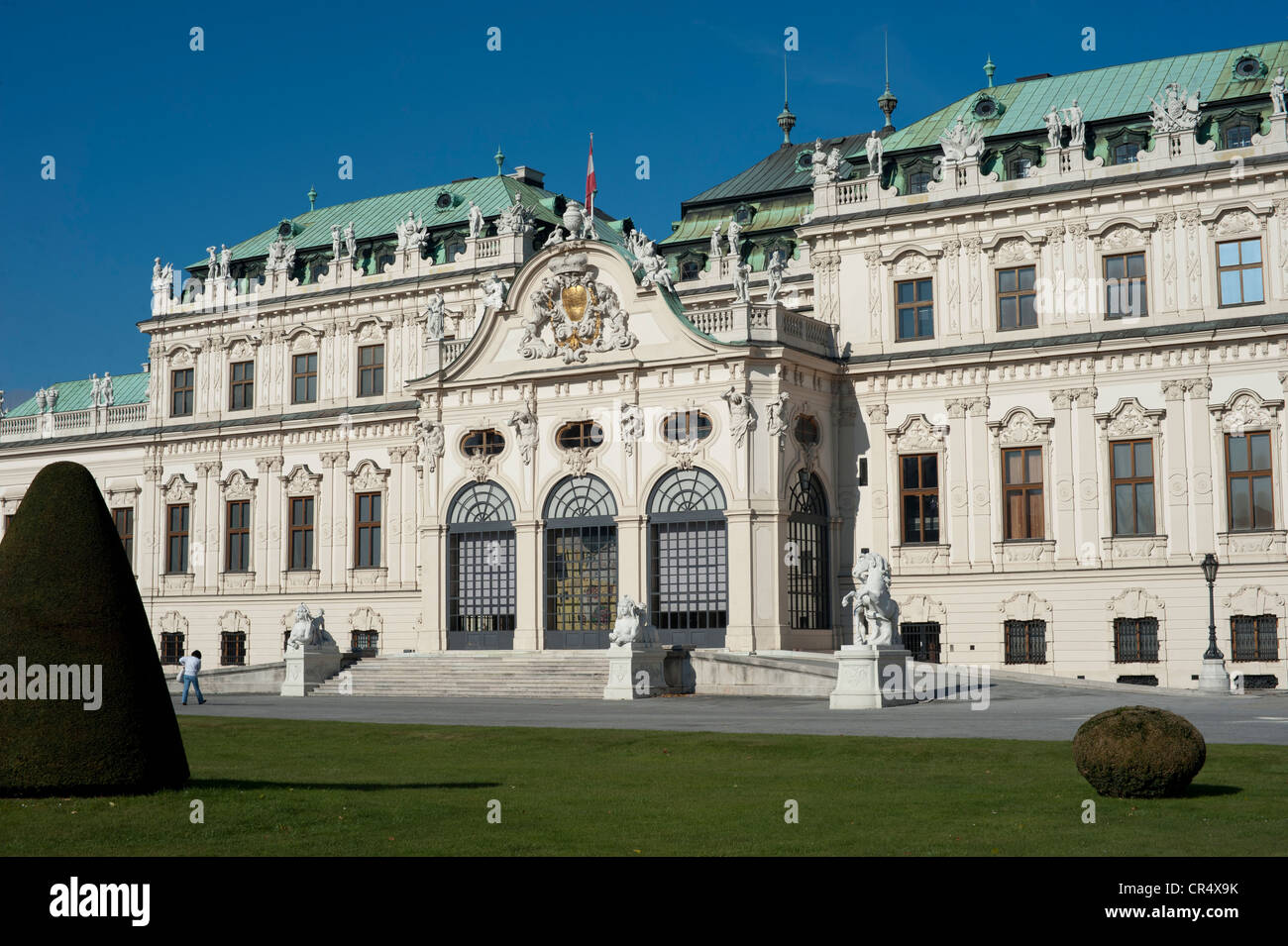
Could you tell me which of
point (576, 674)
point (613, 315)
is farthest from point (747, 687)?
point (613, 315)

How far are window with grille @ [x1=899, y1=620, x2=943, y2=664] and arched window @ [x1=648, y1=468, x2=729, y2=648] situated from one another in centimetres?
620

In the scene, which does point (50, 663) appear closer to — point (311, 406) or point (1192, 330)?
point (1192, 330)

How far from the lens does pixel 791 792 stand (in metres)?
18.4

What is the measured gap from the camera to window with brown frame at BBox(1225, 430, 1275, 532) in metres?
44.9

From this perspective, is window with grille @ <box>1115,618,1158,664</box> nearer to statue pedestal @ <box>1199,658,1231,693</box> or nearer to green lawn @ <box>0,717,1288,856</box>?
statue pedestal @ <box>1199,658,1231,693</box>

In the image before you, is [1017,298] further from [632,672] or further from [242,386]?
[242,386]

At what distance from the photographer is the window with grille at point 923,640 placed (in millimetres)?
49000

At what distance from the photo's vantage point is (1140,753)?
16.4 m

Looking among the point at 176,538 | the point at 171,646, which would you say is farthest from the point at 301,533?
the point at 171,646

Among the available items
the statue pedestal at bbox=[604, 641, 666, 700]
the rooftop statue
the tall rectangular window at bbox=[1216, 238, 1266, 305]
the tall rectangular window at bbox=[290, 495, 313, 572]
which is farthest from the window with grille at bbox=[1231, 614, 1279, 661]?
the tall rectangular window at bbox=[290, 495, 313, 572]

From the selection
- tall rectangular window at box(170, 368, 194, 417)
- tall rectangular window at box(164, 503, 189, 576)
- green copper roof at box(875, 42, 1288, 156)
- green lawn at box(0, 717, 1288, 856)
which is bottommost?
green lawn at box(0, 717, 1288, 856)

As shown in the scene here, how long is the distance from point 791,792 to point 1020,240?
3425 centimetres

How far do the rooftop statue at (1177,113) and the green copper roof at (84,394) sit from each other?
149 ft

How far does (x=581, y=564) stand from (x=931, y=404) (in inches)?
493
